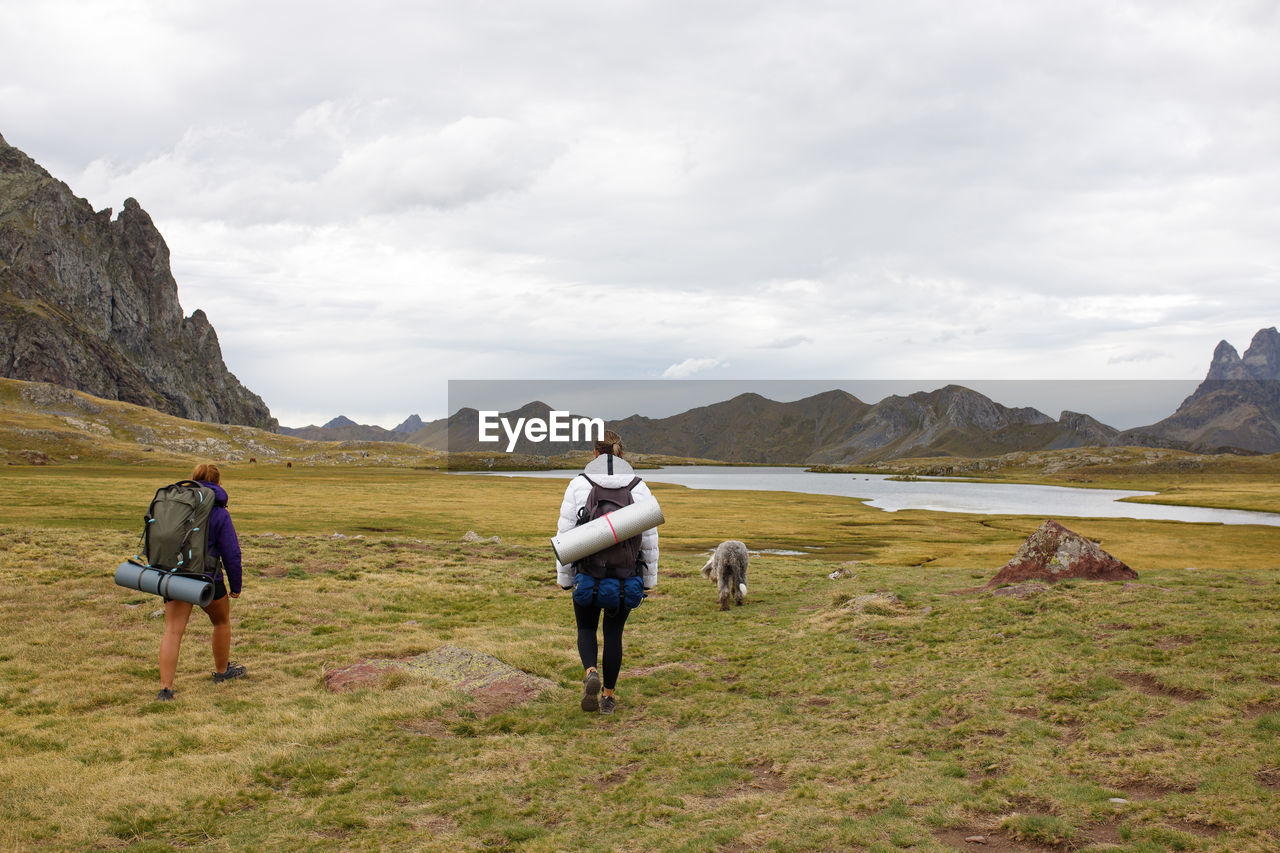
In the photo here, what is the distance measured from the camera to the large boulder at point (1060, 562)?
64.2 feet

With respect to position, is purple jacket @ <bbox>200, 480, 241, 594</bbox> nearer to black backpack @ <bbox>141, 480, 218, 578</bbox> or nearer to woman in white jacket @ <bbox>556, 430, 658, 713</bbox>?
black backpack @ <bbox>141, 480, 218, 578</bbox>

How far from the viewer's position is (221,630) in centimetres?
1326

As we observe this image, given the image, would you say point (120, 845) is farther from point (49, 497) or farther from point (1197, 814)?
point (49, 497)

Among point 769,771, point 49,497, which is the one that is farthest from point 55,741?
point 49,497

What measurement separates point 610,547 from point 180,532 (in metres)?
7.60

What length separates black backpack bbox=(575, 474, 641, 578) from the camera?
1109cm

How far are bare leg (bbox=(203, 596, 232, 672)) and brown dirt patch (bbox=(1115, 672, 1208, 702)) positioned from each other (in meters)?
15.7

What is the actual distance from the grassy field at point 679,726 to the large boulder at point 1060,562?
59.2 inches

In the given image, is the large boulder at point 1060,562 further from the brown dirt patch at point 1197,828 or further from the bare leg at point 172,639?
the bare leg at point 172,639

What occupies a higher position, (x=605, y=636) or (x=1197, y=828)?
(x=605, y=636)

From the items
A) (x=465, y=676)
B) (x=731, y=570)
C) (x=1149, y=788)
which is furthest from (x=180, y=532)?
(x=731, y=570)

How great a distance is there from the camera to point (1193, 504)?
11069 centimetres

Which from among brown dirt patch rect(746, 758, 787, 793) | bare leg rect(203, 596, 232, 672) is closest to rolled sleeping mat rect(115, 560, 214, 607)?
bare leg rect(203, 596, 232, 672)

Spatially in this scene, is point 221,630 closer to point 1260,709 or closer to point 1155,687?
point 1155,687
